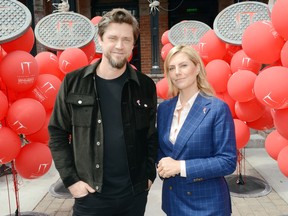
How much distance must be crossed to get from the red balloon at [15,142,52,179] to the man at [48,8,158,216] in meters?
1.14

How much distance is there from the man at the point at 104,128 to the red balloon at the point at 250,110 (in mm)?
1843

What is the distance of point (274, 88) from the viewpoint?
240 centimetres

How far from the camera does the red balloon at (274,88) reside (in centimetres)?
238

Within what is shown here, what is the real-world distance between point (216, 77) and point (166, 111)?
1.85 metres

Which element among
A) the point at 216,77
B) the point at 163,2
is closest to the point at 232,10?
the point at 216,77

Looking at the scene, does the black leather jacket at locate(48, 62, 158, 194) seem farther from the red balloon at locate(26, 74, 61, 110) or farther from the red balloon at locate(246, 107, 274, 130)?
the red balloon at locate(246, 107, 274, 130)

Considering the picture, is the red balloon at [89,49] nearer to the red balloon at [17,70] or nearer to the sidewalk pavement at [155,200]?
the red balloon at [17,70]

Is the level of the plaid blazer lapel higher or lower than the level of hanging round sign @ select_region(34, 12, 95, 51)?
lower

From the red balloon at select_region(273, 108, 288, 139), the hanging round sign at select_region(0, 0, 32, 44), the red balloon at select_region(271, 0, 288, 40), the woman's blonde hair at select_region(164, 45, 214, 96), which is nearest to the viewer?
the woman's blonde hair at select_region(164, 45, 214, 96)

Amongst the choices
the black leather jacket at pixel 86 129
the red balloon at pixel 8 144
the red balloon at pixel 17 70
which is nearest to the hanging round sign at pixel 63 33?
the red balloon at pixel 17 70

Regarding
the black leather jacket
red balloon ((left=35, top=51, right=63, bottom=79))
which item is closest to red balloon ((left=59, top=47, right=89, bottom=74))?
red balloon ((left=35, top=51, right=63, bottom=79))

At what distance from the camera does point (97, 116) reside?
6.34 ft

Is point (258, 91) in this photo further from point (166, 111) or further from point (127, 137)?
point (127, 137)

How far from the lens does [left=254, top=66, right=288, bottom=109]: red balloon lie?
238 cm
